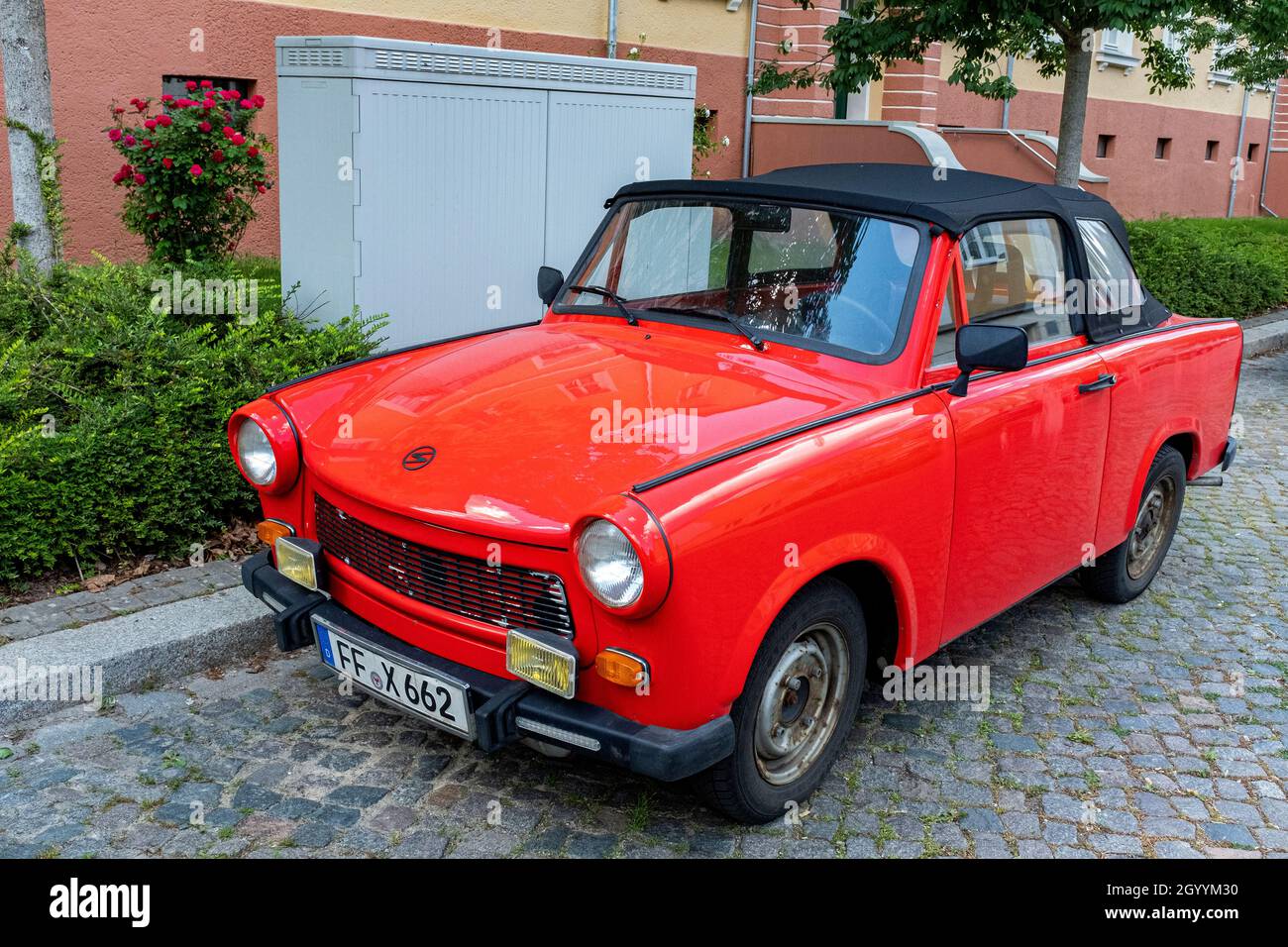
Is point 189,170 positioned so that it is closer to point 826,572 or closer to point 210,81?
point 210,81

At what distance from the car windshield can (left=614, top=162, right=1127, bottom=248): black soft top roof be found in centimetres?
5

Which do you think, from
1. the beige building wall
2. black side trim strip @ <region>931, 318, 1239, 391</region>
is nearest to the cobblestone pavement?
black side trim strip @ <region>931, 318, 1239, 391</region>

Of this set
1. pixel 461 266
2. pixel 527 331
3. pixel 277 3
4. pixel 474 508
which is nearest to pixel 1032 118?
pixel 277 3

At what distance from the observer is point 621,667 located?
3.22 metres

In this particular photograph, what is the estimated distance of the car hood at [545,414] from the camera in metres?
3.43

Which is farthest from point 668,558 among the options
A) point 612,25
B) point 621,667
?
point 612,25

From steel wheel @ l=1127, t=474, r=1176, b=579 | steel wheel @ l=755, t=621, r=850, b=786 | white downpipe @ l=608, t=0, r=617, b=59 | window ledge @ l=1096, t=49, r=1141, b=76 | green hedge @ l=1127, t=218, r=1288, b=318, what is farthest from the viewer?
window ledge @ l=1096, t=49, r=1141, b=76

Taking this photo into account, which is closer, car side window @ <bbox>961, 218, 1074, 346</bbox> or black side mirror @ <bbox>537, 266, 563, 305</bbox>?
car side window @ <bbox>961, 218, 1074, 346</bbox>

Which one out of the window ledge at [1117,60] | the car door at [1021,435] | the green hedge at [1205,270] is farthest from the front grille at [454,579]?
the window ledge at [1117,60]

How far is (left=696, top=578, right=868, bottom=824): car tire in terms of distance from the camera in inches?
137

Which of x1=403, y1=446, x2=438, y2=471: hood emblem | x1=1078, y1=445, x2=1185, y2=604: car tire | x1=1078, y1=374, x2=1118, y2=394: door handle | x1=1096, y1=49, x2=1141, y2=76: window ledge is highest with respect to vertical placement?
x1=1096, y1=49, x2=1141, y2=76: window ledge

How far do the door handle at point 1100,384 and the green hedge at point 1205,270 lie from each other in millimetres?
7944

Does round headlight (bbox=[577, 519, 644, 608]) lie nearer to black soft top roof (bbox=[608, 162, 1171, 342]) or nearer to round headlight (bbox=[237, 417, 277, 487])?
round headlight (bbox=[237, 417, 277, 487])
